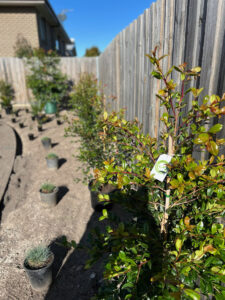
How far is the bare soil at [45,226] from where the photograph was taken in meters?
2.60

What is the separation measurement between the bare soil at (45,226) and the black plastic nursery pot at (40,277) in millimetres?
88

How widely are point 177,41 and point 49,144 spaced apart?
520cm

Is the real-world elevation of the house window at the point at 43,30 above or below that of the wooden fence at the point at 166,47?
above

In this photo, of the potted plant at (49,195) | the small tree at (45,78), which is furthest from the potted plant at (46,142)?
the small tree at (45,78)

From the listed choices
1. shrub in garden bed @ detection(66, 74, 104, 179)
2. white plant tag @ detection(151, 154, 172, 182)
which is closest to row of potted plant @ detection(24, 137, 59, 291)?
shrub in garden bed @ detection(66, 74, 104, 179)

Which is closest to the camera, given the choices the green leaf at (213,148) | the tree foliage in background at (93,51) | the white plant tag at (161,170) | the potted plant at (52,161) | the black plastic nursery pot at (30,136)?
the green leaf at (213,148)

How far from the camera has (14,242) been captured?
3307 mm

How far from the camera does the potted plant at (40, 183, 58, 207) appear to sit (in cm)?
402

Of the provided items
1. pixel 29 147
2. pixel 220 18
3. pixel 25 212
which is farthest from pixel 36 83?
pixel 220 18

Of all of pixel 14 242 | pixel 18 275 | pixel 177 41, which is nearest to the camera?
pixel 177 41

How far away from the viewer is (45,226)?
3.64m

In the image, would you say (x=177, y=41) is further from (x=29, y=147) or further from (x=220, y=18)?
(x=29, y=147)

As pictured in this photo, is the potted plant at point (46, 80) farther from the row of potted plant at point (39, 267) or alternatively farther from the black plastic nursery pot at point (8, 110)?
the row of potted plant at point (39, 267)

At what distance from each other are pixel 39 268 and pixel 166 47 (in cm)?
295
